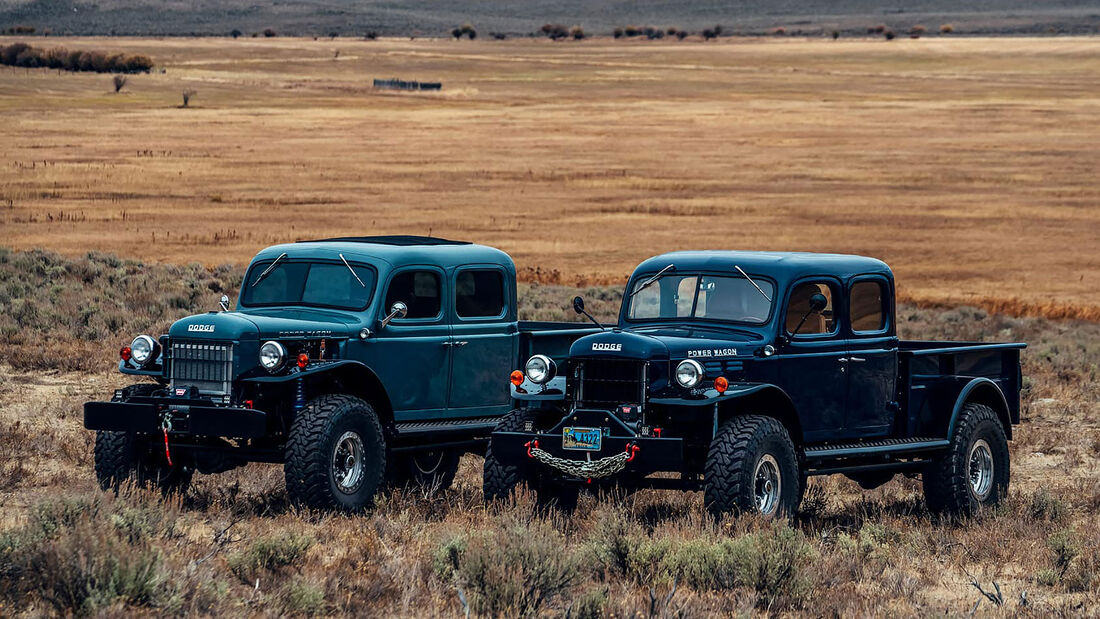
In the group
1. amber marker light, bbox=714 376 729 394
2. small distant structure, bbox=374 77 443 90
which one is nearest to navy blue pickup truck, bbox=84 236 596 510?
amber marker light, bbox=714 376 729 394

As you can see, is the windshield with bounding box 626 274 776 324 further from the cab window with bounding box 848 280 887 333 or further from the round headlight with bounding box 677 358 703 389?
the round headlight with bounding box 677 358 703 389

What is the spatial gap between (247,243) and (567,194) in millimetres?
17106

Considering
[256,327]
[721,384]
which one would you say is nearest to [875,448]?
[721,384]

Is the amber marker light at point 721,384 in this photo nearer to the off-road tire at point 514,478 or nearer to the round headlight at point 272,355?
the off-road tire at point 514,478

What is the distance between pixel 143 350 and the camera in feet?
37.7

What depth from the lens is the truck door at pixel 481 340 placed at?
12977mm

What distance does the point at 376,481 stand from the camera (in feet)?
38.2

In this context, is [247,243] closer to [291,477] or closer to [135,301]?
[135,301]

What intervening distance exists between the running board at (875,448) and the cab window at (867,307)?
0.92 meters

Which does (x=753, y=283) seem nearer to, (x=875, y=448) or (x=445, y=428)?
(x=875, y=448)

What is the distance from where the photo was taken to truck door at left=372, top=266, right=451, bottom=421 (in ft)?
40.4

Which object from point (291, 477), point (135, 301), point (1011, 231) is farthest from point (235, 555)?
point (1011, 231)

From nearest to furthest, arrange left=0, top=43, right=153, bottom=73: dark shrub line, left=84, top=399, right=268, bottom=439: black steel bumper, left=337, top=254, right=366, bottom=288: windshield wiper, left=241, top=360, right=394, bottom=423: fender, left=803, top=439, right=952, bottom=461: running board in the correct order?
left=84, top=399, right=268, bottom=439: black steel bumper → left=803, top=439, right=952, bottom=461: running board → left=241, top=360, right=394, bottom=423: fender → left=337, top=254, right=366, bottom=288: windshield wiper → left=0, top=43, right=153, bottom=73: dark shrub line

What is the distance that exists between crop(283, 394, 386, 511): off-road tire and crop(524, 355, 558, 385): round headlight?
1383 millimetres
